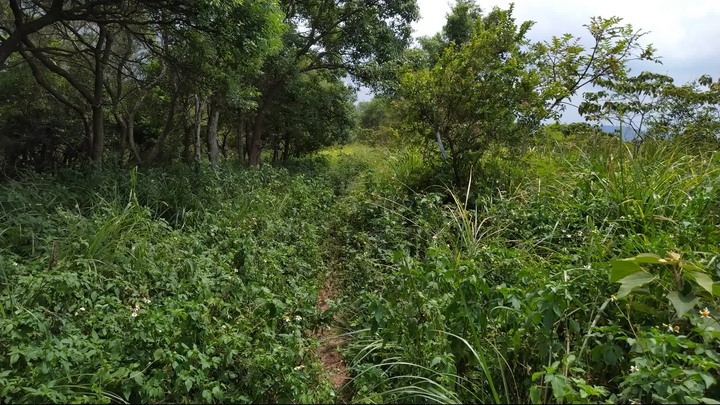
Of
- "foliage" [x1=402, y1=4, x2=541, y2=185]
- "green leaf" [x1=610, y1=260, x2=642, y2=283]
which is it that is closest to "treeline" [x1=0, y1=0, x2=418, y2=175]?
"foliage" [x1=402, y1=4, x2=541, y2=185]

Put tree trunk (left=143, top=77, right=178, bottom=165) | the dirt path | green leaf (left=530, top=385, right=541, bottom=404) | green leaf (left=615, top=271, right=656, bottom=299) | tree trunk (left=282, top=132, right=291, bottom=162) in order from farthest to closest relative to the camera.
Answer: tree trunk (left=282, top=132, right=291, bottom=162), tree trunk (left=143, top=77, right=178, bottom=165), the dirt path, green leaf (left=615, top=271, right=656, bottom=299), green leaf (left=530, top=385, right=541, bottom=404)

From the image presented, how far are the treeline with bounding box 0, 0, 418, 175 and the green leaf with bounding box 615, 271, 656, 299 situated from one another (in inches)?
158

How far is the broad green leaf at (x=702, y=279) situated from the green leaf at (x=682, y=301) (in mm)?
83

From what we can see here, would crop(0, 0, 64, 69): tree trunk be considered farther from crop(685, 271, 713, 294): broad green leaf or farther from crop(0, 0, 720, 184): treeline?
crop(685, 271, 713, 294): broad green leaf

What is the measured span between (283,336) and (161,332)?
0.68 m

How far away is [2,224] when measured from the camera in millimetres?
3939

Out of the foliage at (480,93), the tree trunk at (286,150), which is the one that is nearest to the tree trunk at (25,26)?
the foliage at (480,93)

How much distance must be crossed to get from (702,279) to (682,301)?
0.47 ft

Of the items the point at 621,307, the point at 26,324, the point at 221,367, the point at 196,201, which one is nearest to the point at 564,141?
the point at 621,307

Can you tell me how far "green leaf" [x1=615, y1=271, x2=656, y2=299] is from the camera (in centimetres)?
220

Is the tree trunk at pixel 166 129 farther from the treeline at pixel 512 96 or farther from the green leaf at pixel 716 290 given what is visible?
the green leaf at pixel 716 290

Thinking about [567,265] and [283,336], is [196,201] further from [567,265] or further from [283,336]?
[567,265]

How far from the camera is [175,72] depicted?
668 cm

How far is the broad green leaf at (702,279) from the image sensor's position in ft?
6.81
